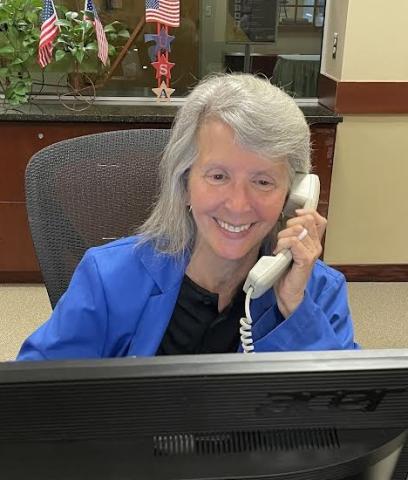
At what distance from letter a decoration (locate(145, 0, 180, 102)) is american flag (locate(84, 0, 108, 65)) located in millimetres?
230

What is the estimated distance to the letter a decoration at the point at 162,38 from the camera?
2828mm

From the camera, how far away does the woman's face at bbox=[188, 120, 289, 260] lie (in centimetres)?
97

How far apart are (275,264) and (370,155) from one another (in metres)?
2.24

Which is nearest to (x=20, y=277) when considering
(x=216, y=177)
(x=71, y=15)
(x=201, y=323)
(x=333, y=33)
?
(x=71, y=15)

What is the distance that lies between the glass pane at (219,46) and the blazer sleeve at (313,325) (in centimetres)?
208

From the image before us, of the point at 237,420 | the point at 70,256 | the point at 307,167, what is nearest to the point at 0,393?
the point at 237,420

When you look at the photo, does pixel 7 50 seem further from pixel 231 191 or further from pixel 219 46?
pixel 231 191

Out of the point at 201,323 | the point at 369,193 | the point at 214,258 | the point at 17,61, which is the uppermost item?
the point at 17,61

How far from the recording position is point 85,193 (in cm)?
135

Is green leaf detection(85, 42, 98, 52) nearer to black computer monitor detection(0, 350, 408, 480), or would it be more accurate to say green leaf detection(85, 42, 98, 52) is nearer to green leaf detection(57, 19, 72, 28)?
green leaf detection(57, 19, 72, 28)

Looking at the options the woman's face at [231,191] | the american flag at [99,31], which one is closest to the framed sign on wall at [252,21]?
the american flag at [99,31]

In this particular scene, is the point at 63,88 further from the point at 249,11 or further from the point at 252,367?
the point at 252,367

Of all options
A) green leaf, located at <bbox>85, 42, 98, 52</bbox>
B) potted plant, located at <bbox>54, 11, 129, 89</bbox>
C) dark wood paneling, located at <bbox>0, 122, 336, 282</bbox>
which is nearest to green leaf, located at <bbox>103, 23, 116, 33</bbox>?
potted plant, located at <bbox>54, 11, 129, 89</bbox>

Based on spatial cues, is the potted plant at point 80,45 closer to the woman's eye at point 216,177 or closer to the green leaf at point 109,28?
the green leaf at point 109,28
